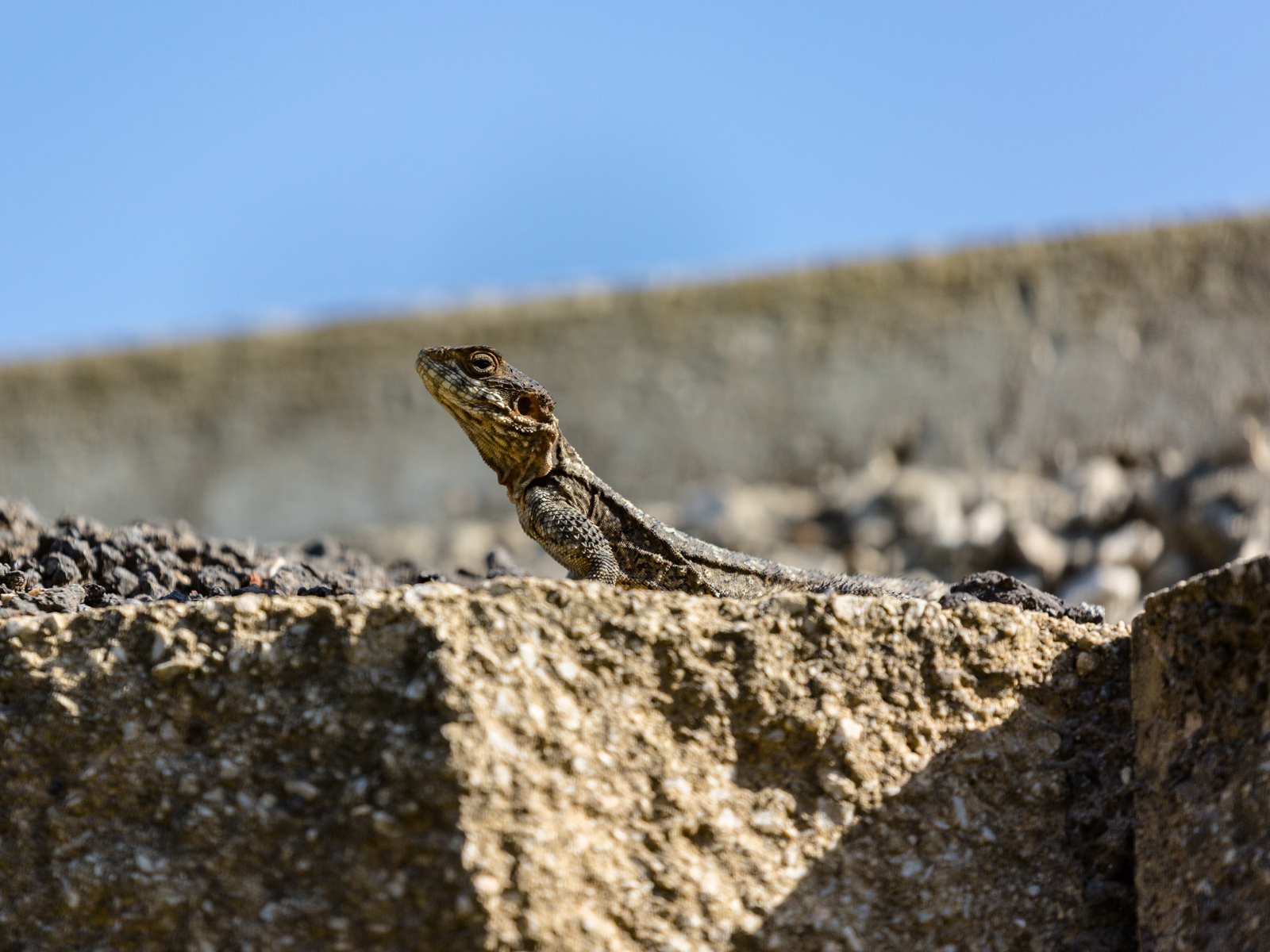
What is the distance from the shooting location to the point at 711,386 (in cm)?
1298

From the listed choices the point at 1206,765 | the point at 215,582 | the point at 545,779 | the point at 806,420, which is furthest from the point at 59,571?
the point at 806,420

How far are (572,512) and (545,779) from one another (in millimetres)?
2143

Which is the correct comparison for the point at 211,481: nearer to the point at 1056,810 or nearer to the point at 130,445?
the point at 130,445

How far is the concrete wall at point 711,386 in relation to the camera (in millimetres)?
12102

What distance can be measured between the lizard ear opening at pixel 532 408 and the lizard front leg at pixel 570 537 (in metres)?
0.31

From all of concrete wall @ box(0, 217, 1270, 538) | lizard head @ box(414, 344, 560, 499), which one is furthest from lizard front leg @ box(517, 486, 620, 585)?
concrete wall @ box(0, 217, 1270, 538)

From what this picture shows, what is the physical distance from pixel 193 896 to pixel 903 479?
9.43 metres

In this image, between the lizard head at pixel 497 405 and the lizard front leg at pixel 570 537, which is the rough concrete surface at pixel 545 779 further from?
the lizard head at pixel 497 405

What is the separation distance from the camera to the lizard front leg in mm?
5430

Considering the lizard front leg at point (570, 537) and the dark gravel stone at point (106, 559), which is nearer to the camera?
the dark gravel stone at point (106, 559)

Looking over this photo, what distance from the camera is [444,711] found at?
3543 mm

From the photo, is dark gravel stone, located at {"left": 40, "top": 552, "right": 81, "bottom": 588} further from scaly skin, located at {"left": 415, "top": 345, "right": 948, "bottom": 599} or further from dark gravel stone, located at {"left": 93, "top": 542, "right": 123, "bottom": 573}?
scaly skin, located at {"left": 415, "top": 345, "right": 948, "bottom": 599}

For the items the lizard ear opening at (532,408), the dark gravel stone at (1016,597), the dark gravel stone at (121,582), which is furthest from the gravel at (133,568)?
the dark gravel stone at (1016,597)

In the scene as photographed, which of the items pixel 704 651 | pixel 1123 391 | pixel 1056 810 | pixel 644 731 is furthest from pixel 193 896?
pixel 1123 391
